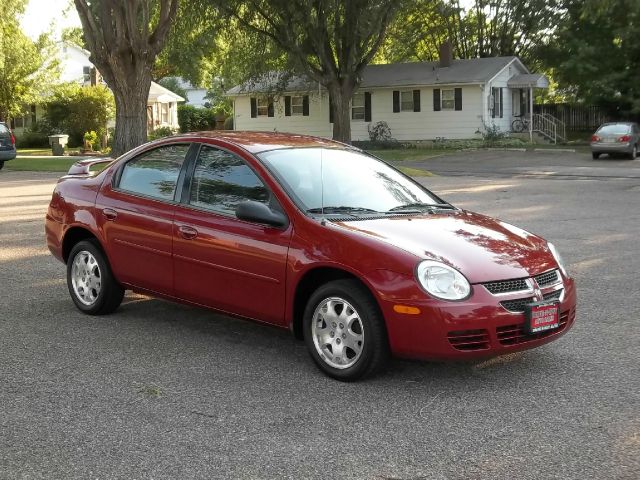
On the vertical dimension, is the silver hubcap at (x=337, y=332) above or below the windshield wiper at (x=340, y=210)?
below

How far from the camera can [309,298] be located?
5.53 m

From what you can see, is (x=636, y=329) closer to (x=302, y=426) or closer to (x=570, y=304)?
(x=570, y=304)

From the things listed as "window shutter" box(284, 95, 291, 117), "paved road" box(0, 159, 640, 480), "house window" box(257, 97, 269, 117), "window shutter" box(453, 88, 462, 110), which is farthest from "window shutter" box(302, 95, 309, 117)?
"paved road" box(0, 159, 640, 480)

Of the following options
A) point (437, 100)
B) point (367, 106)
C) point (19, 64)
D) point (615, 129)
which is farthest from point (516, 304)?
point (19, 64)

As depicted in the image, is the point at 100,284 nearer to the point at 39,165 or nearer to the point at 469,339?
the point at 469,339

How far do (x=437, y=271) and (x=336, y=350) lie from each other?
84 centimetres

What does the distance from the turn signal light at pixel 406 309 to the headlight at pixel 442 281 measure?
14cm

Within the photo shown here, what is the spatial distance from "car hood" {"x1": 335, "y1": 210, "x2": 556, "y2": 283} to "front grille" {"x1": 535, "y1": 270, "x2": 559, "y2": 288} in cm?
4

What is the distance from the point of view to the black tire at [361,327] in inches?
199

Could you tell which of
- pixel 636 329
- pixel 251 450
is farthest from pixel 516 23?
pixel 251 450

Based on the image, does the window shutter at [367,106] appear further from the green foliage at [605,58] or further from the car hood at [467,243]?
the car hood at [467,243]

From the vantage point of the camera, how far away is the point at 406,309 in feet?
16.2

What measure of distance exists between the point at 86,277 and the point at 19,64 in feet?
146

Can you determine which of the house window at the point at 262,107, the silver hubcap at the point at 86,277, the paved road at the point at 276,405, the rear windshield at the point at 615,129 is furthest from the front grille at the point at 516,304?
the house window at the point at 262,107
